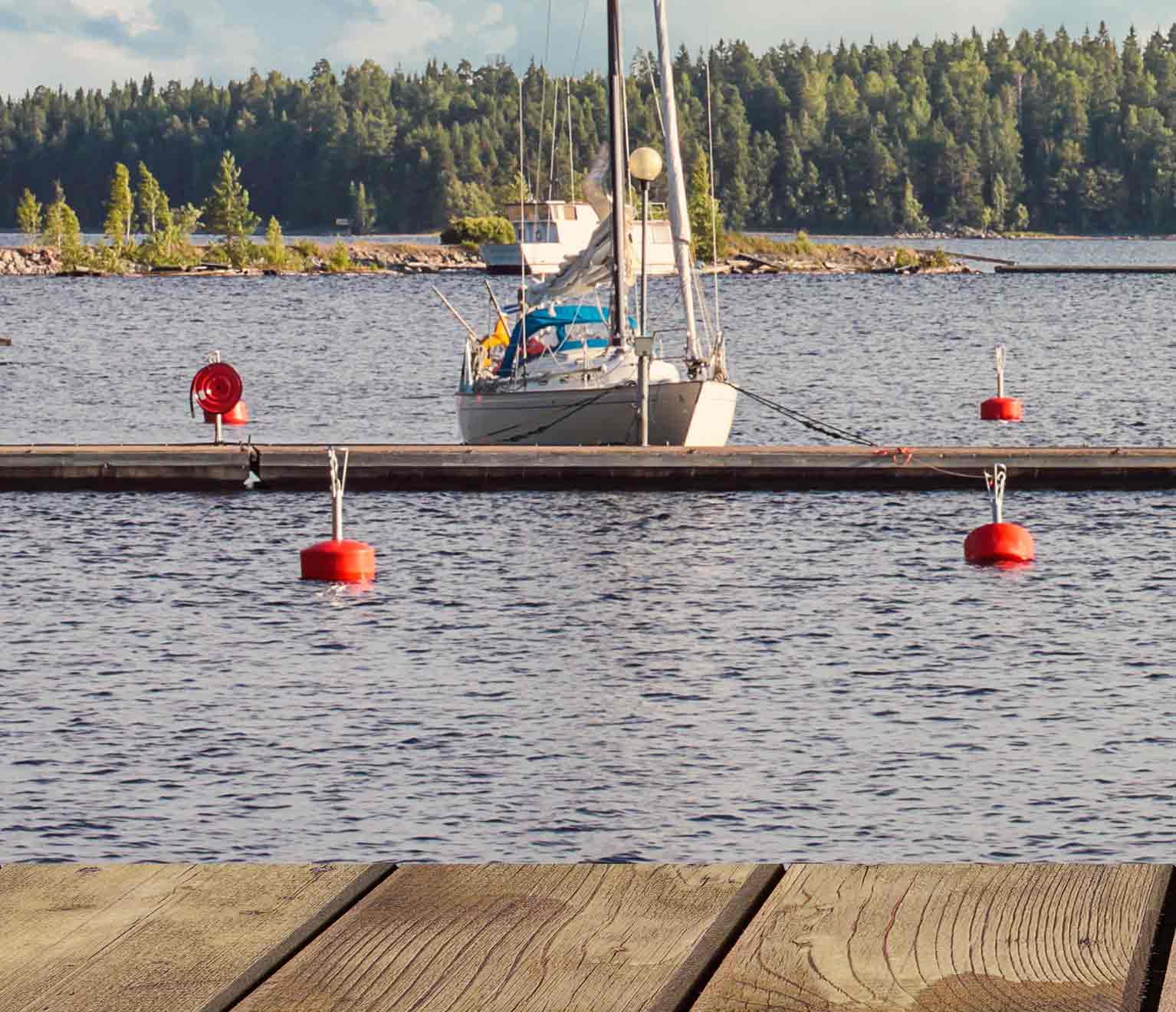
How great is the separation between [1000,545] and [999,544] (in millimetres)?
21

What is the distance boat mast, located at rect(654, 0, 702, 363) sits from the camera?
35.0m

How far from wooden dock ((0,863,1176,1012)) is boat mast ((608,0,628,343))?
32717mm

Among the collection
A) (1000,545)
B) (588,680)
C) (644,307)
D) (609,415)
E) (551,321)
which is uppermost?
(644,307)

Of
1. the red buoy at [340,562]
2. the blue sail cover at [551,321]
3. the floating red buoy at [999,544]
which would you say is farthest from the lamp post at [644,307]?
the red buoy at [340,562]

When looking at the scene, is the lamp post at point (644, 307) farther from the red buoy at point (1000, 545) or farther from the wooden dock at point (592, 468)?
the red buoy at point (1000, 545)

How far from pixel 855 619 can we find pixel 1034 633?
2096 millimetres

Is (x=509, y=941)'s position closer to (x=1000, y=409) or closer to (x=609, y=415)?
(x=609, y=415)

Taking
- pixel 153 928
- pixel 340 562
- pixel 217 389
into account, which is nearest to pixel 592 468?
pixel 340 562

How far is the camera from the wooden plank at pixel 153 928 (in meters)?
2.76

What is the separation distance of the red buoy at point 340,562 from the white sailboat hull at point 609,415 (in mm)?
10051

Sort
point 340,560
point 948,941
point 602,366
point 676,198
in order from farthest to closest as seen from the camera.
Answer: point 676,198 → point 602,366 → point 340,560 → point 948,941

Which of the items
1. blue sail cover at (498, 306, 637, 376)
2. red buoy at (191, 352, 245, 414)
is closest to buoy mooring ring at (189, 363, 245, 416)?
red buoy at (191, 352, 245, 414)

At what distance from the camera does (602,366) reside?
1416 inches

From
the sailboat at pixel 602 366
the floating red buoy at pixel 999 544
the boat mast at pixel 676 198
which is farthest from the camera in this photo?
the sailboat at pixel 602 366
